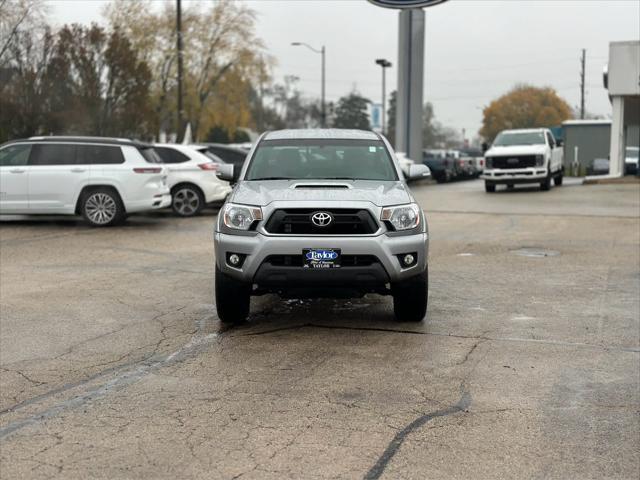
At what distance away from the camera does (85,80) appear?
3033 centimetres

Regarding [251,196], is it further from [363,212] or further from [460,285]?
[460,285]

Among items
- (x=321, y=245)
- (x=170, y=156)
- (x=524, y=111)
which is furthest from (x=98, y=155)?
(x=524, y=111)

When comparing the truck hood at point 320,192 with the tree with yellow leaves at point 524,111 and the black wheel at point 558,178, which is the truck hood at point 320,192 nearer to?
the black wheel at point 558,178

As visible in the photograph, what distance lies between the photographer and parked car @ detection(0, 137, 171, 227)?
14969 millimetres

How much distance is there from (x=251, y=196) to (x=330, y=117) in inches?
Answer: 4720

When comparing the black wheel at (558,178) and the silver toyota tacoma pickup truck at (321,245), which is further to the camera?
the black wheel at (558,178)

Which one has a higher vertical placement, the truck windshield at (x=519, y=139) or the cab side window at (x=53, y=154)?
the truck windshield at (x=519, y=139)

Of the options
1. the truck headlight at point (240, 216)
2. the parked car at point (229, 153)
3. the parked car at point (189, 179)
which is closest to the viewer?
the truck headlight at point (240, 216)

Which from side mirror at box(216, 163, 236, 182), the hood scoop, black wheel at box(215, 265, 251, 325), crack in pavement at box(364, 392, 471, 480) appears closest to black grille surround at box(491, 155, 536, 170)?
side mirror at box(216, 163, 236, 182)

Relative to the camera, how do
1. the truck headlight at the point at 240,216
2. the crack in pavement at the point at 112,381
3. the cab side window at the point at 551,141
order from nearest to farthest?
1. the crack in pavement at the point at 112,381
2. the truck headlight at the point at 240,216
3. the cab side window at the point at 551,141

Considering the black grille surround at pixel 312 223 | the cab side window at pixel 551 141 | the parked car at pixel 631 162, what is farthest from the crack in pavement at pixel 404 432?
the parked car at pixel 631 162

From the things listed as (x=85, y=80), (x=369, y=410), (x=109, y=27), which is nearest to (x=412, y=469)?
(x=369, y=410)

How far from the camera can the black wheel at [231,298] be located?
22.7 feet

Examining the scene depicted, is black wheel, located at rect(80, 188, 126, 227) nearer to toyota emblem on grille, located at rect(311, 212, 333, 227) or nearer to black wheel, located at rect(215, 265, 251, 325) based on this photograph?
black wheel, located at rect(215, 265, 251, 325)
